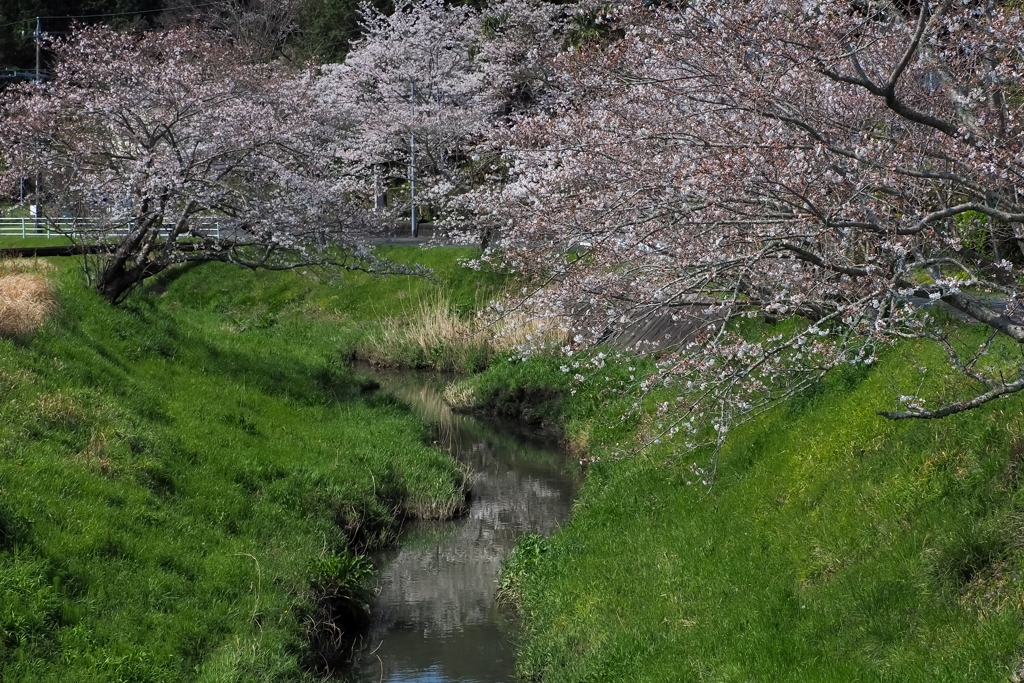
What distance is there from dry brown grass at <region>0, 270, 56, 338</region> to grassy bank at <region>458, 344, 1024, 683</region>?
6.76 meters

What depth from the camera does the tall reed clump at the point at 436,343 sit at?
23328mm

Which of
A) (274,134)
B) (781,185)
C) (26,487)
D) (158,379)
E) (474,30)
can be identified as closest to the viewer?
(781,185)

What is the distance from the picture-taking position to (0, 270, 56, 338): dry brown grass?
12797 millimetres

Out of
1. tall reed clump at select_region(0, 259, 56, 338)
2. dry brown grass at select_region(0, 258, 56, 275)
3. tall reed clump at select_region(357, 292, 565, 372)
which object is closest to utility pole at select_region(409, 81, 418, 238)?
tall reed clump at select_region(357, 292, 565, 372)

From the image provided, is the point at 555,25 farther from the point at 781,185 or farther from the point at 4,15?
the point at 4,15

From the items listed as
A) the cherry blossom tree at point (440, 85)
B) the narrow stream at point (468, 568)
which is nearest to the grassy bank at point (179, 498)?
the narrow stream at point (468, 568)

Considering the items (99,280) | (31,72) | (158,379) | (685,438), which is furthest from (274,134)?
(31,72)

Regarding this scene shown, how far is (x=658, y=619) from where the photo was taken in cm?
883

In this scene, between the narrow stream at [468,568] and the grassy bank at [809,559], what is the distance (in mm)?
547

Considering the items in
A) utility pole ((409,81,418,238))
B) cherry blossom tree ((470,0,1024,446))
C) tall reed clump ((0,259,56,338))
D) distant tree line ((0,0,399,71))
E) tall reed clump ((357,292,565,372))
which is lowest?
tall reed clump ((357,292,565,372))

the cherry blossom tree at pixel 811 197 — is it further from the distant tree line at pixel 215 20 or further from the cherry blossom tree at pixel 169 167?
the distant tree line at pixel 215 20

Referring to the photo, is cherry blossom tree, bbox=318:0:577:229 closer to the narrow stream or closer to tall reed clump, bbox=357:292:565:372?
tall reed clump, bbox=357:292:565:372

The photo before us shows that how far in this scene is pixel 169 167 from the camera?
17016 mm

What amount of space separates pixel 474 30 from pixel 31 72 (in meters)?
26.6
